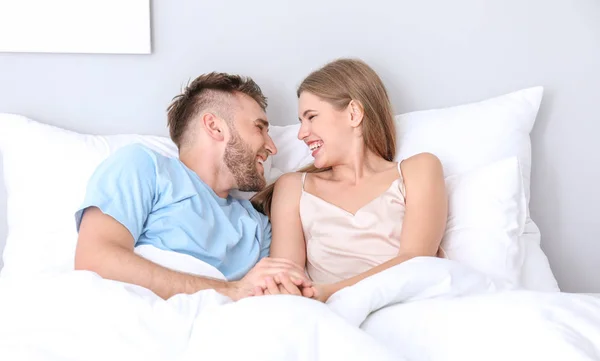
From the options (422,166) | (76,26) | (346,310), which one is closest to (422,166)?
(422,166)

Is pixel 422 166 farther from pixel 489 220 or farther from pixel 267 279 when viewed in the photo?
pixel 267 279

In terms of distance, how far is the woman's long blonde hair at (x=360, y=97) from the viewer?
175cm

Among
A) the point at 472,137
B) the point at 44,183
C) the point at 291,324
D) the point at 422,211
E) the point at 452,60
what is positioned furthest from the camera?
the point at 452,60

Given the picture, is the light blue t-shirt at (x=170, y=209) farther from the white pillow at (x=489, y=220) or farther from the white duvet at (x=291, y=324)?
the white pillow at (x=489, y=220)

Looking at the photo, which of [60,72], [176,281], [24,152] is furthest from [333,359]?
[60,72]

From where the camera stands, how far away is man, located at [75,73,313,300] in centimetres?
140

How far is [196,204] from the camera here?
5.25ft

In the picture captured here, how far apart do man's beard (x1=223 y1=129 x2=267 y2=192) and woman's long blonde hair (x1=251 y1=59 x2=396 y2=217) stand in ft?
0.28

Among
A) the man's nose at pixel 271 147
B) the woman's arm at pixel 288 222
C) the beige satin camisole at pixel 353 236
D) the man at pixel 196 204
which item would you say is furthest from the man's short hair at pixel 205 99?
the beige satin camisole at pixel 353 236

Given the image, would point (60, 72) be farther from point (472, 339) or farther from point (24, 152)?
point (472, 339)

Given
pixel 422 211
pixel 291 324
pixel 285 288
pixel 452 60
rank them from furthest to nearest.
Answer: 1. pixel 452 60
2. pixel 422 211
3. pixel 285 288
4. pixel 291 324

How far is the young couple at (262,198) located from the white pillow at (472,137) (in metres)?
0.08

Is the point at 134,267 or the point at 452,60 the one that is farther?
the point at 452,60

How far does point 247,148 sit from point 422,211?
446mm
